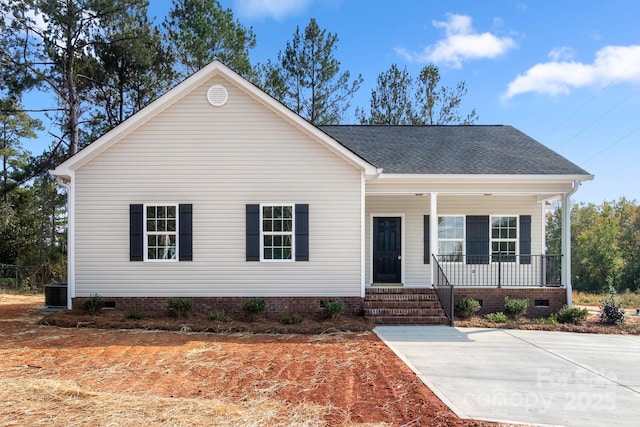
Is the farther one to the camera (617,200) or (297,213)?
(617,200)

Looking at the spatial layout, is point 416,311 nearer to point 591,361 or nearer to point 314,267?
point 314,267

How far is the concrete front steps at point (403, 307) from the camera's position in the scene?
1035cm

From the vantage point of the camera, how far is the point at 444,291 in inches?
421

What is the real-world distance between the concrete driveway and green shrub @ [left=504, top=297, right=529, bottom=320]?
118 cm

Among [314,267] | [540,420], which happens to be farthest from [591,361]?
[314,267]

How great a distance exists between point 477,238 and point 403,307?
3.69m

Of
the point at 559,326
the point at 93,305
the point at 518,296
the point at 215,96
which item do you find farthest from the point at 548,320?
the point at 93,305

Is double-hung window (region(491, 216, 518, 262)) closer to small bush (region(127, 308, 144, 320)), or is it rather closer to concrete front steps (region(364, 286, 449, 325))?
concrete front steps (region(364, 286, 449, 325))

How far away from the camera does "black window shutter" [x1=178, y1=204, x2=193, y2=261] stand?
423 inches

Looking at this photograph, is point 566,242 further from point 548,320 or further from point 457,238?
point 457,238

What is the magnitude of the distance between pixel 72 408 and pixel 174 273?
6.09 meters

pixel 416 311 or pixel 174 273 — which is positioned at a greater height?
pixel 174 273

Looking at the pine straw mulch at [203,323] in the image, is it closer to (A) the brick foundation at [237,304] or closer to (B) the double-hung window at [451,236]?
(A) the brick foundation at [237,304]

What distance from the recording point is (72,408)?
4.80 m
